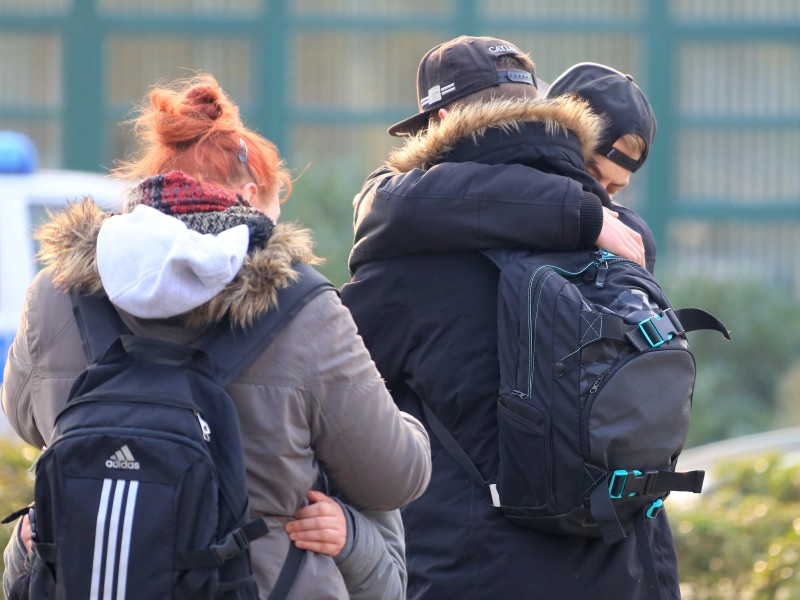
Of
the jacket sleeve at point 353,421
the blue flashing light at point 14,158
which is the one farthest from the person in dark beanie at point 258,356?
the blue flashing light at point 14,158

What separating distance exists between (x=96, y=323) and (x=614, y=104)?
52.8 inches

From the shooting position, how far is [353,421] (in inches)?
77.4

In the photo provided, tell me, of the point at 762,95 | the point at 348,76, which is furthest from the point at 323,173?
the point at 762,95

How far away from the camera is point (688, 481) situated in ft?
7.68

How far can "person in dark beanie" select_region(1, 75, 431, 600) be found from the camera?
6.23 feet

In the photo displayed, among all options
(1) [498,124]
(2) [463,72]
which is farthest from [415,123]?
(1) [498,124]

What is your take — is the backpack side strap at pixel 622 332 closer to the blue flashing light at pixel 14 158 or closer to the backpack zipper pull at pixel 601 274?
the backpack zipper pull at pixel 601 274

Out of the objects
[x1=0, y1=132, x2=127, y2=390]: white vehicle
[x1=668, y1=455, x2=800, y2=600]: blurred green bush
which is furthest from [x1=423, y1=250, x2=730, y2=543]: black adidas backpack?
[x1=0, y1=132, x2=127, y2=390]: white vehicle

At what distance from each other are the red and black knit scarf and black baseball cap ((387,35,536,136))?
705 mm

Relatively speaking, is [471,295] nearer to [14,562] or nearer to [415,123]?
[415,123]

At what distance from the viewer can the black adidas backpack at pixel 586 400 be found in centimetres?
225

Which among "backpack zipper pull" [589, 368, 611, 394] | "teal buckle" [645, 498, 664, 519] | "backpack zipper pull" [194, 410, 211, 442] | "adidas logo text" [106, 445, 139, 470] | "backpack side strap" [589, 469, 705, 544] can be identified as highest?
"backpack zipper pull" [194, 410, 211, 442]

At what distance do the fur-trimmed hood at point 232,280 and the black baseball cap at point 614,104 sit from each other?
3.01 ft

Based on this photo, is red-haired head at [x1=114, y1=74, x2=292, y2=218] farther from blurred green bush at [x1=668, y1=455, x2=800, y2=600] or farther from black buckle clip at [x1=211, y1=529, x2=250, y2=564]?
blurred green bush at [x1=668, y1=455, x2=800, y2=600]
